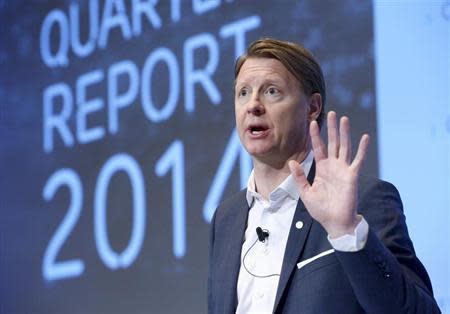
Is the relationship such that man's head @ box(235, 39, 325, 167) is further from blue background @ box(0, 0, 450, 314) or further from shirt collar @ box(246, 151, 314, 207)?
blue background @ box(0, 0, 450, 314)

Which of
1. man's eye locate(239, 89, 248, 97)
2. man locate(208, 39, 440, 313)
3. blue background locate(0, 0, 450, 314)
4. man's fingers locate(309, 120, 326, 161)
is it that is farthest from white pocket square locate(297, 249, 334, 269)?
blue background locate(0, 0, 450, 314)

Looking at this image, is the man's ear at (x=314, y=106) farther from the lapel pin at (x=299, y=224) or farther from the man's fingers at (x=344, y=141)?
the man's fingers at (x=344, y=141)

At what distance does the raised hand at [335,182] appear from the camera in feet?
5.76

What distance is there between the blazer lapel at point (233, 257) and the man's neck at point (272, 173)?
0.11m

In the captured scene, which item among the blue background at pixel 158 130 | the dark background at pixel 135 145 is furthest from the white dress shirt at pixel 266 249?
the dark background at pixel 135 145

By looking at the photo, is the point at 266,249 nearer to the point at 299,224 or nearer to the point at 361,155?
the point at 299,224

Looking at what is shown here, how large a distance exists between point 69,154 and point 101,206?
38 cm

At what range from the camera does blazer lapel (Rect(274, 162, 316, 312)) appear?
1.99 metres

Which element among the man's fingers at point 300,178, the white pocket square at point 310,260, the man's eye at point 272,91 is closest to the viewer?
the man's fingers at point 300,178

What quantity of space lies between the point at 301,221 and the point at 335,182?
0.30 meters

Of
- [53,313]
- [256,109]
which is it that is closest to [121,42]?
[53,313]

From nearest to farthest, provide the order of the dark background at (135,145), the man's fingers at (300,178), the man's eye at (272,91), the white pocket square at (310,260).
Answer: the man's fingers at (300,178) < the white pocket square at (310,260) < the man's eye at (272,91) < the dark background at (135,145)

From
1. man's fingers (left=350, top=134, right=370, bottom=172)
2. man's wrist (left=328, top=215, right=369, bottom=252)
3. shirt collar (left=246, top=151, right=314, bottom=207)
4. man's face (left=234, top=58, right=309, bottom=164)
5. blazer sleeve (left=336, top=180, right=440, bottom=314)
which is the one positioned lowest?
blazer sleeve (left=336, top=180, right=440, bottom=314)

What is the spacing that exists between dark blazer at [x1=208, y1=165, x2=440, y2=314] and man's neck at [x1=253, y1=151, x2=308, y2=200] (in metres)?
0.08
